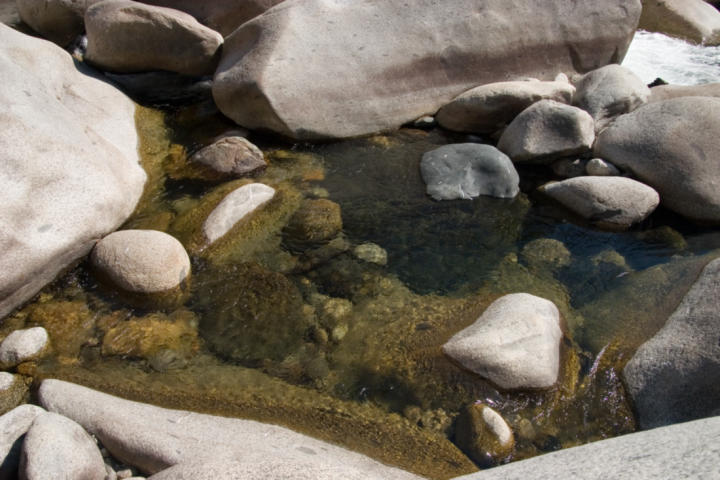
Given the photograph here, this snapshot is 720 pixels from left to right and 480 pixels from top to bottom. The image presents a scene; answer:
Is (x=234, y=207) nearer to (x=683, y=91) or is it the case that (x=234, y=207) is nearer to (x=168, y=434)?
(x=168, y=434)

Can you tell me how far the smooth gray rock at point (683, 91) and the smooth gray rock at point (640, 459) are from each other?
5.19m

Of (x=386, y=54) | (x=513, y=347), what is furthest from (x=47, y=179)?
(x=386, y=54)

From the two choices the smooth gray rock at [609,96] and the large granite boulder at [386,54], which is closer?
the large granite boulder at [386,54]

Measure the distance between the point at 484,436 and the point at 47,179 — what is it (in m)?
3.54

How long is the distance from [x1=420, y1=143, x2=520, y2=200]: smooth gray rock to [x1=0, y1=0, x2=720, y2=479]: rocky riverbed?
0.9 inches

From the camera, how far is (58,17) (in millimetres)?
7203

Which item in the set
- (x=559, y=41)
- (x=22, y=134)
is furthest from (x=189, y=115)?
(x=559, y=41)

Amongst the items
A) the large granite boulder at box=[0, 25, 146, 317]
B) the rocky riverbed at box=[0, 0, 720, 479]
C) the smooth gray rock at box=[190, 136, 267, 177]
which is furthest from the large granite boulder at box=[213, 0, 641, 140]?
the large granite boulder at box=[0, 25, 146, 317]

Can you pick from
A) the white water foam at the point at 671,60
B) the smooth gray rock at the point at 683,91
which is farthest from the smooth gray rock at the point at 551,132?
the white water foam at the point at 671,60

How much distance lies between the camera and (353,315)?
411cm

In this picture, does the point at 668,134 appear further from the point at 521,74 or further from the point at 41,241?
the point at 41,241

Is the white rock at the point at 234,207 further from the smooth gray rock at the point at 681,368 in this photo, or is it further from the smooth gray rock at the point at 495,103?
the smooth gray rock at the point at 681,368

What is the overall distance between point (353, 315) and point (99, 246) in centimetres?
199

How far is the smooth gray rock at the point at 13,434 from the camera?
275cm
